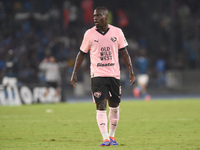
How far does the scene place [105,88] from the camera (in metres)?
8.48

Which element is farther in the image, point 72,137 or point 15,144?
point 72,137

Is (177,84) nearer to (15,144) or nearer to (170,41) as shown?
(170,41)

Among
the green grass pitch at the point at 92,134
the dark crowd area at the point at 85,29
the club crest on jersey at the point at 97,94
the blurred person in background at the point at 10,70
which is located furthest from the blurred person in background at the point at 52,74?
the club crest on jersey at the point at 97,94

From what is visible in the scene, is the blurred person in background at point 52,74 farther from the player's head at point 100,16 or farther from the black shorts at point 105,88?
the player's head at point 100,16

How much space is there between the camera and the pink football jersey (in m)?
8.51

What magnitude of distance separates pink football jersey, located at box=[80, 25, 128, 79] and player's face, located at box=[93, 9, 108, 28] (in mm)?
184

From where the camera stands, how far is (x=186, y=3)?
113 feet

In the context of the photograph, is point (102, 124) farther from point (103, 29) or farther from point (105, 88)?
point (103, 29)

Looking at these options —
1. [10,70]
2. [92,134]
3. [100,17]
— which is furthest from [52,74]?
[100,17]

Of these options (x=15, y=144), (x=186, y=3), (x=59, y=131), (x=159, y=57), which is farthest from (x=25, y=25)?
(x=15, y=144)

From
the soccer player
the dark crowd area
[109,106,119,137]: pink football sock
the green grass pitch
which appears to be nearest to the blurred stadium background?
the dark crowd area

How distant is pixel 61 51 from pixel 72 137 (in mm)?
22047

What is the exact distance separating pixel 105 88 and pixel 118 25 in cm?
2461

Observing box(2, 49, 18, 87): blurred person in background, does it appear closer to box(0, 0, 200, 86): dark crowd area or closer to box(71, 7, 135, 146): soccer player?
box(0, 0, 200, 86): dark crowd area
